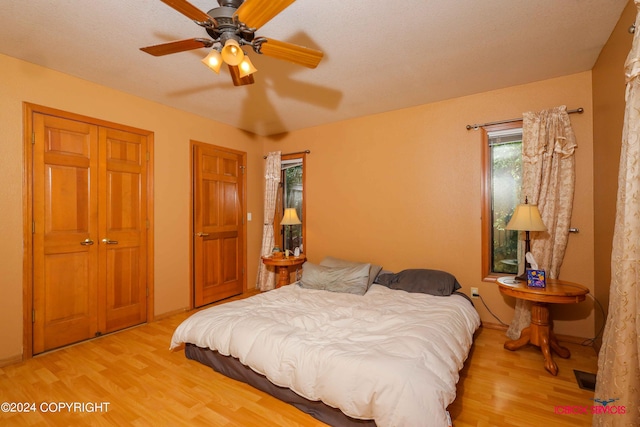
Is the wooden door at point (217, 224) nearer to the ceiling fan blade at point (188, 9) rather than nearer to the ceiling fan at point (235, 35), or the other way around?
the ceiling fan at point (235, 35)

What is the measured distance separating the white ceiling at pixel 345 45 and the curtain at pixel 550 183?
1.73 ft

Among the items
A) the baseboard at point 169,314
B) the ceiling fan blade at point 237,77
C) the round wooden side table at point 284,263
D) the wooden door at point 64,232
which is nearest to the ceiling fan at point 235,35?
the ceiling fan blade at point 237,77

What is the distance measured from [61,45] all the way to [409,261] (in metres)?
3.99

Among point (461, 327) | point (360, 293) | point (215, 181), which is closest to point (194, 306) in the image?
point (215, 181)

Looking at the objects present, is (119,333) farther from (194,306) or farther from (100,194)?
(100,194)

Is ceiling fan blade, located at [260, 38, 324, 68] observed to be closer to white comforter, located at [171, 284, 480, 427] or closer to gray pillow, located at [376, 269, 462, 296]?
white comforter, located at [171, 284, 480, 427]

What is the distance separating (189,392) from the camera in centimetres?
200

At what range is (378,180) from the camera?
3.83m

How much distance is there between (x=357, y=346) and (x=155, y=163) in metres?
3.12

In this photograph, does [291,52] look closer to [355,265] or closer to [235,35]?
[235,35]

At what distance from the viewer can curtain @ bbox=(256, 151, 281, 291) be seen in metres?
4.55

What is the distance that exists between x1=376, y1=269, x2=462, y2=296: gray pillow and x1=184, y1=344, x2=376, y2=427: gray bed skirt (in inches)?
65.9

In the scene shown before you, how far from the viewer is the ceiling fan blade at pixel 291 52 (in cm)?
170

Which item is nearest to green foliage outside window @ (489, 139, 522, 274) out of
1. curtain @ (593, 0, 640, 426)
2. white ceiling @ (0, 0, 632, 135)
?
white ceiling @ (0, 0, 632, 135)
